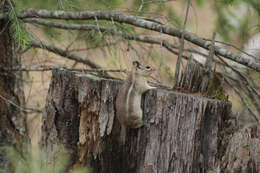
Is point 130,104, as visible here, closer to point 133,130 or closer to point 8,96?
point 133,130

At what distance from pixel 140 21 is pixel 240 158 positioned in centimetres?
129

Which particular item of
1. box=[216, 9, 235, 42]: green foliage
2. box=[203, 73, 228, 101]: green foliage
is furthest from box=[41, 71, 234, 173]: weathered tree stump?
box=[216, 9, 235, 42]: green foliage

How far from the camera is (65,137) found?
99.0 inches

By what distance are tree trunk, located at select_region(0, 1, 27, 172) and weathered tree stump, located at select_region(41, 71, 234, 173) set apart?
1133 millimetres

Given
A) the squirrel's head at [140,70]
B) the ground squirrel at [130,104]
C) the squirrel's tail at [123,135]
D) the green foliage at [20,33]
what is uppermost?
the green foliage at [20,33]

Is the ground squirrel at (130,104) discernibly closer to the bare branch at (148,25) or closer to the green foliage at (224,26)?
the bare branch at (148,25)

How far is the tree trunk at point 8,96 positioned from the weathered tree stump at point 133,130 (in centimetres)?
113

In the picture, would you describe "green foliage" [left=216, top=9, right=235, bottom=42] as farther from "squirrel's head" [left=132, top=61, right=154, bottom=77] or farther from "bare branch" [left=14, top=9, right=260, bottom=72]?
"squirrel's head" [left=132, top=61, right=154, bottom=77]

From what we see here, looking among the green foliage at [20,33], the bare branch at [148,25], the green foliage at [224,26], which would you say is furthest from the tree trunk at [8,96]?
the green foliage at [224,26]

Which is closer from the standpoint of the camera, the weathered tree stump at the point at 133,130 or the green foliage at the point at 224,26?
the weathered tree stump at the point at 133,130

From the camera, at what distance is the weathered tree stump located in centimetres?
228

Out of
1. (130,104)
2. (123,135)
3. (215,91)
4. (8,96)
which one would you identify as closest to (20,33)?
(130,104)

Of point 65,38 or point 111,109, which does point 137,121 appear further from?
point 65,38

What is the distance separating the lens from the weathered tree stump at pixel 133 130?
2.28m
